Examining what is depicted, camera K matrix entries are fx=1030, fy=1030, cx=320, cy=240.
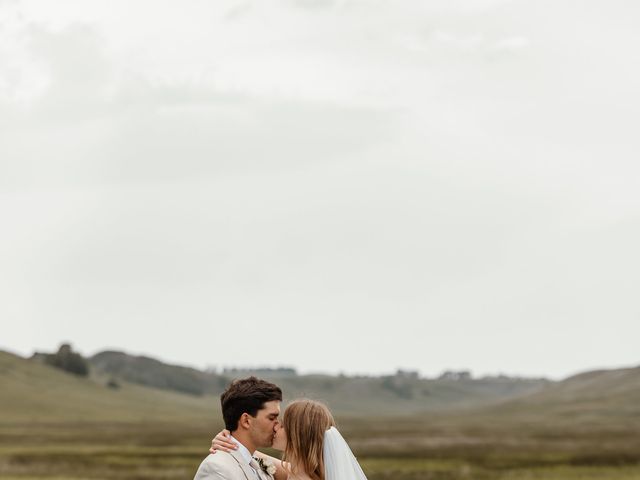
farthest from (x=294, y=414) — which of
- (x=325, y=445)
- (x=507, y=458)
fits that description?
(x=507, y=458)

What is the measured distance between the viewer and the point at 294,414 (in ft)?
22.9

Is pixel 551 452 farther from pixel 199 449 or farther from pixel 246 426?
pixel 246 426

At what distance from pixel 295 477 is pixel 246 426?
0.60 metres

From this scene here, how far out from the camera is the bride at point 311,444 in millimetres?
6984

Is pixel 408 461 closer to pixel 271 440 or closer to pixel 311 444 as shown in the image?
pixel 311 444

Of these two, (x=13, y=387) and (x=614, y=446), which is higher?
(x=13, y=387)

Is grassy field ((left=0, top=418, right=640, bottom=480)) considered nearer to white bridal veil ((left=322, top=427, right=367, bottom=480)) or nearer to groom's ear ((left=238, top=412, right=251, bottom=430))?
white bridal veil ((left=322, top=427, right=367, bottom=480))

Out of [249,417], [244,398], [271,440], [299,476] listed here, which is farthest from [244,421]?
[299,476]

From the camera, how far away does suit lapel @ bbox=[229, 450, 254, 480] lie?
663cm

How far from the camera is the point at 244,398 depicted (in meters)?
6.70

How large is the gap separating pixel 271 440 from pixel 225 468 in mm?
489

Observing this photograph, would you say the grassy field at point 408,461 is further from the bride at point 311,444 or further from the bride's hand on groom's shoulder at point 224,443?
the bride's hand on groom's shoulder at point 224,443

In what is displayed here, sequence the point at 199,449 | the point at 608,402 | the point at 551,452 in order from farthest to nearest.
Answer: the point at 608,402 < the point at 199,449 < the point at 551,452

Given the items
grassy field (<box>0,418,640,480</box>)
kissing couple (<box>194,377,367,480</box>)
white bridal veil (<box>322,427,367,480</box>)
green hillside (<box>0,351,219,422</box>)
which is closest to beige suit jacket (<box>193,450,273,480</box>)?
kissing couple (<box>194,377,367,480</box>)
